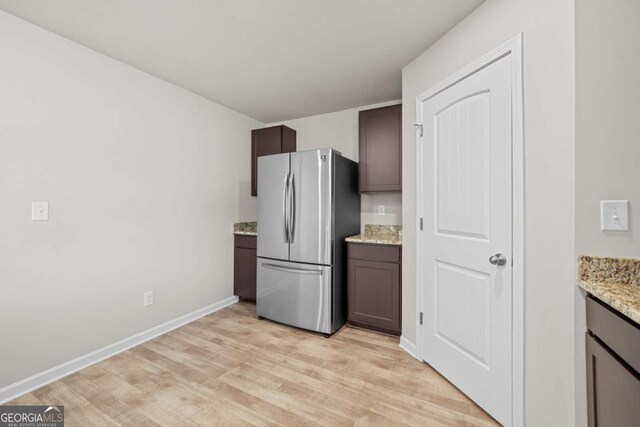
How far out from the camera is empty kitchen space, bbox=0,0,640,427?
115 cm

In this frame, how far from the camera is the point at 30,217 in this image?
1.84m

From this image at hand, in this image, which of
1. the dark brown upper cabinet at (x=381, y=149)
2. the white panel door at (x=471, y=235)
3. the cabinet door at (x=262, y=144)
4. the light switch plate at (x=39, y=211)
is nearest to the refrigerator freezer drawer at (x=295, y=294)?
the white panel door at (x=471, y=235)

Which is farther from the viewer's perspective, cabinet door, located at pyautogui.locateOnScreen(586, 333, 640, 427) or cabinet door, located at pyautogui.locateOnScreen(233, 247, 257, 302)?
cabinet door, located at pyautogui.locateOnScreen(233, 247, 257, 302)

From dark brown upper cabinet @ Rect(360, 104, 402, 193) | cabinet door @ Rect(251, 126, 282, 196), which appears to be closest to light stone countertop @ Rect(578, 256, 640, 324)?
dark brown upper cabinet @ Rect(360, 104, 402, 193)

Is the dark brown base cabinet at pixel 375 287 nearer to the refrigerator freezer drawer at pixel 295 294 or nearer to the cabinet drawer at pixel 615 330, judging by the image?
the refrigerator freezer drawer at pixel 295 294

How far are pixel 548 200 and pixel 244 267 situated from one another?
305cm

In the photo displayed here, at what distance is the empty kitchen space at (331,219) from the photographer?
1.15m

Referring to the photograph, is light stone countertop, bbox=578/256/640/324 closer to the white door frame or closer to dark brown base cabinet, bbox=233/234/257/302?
the white door frame

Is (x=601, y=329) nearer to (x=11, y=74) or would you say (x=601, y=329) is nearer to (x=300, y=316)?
(x=300, y=316)

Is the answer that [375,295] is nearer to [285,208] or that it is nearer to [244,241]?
[285,208]

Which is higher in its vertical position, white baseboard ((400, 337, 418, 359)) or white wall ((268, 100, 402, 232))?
white wall ((268, 100, 402, 232))

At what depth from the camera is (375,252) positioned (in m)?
2.58

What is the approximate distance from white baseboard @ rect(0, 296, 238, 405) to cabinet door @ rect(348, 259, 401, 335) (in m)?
1.74

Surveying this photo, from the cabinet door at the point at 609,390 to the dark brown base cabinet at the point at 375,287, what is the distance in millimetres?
1447
